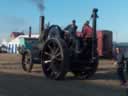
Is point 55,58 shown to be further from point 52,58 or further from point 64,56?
point 64,56

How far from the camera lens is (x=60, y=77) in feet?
58.3

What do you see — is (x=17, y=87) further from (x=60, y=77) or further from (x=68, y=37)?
(x=68, y=37)

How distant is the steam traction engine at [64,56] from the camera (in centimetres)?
1781

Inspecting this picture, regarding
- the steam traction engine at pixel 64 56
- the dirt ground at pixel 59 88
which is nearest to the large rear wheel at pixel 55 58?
the steam traction engine at pixel 64 56

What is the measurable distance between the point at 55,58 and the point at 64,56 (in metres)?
0.66

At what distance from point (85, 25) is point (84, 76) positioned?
85.8 inches

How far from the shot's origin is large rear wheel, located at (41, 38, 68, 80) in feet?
58.1

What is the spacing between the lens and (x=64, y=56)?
1769cm

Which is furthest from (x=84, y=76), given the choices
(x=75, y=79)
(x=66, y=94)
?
(x=66, y=94)

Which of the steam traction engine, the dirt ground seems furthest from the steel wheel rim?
the dirt ground

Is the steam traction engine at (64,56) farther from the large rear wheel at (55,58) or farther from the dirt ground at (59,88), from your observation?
the dirt ground at (59,88)

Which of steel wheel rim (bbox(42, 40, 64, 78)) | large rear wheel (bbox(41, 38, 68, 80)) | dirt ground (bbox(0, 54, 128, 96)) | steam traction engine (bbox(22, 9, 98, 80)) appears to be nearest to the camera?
dirt ground (bbox(0, 54, 128, 96))

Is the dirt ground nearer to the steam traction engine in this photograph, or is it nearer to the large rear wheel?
the large rear wheel

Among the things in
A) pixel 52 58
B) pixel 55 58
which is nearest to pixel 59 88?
pixel 55 58
